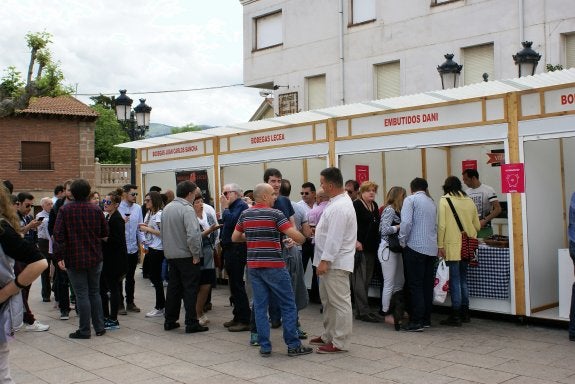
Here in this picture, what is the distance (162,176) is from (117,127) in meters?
51.6

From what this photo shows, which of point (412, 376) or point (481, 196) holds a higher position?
point (481, 196)

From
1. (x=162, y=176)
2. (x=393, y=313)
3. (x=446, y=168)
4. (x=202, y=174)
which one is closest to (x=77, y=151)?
(x=162, y=176)

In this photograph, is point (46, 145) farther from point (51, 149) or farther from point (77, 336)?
point (77, 336)

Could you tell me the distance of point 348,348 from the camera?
6812mm

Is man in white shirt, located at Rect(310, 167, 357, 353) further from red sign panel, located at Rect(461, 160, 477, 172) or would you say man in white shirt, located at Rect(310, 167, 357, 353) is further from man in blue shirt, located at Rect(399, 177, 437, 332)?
red sign panel, located at Rect(461, 160, 477, 172)

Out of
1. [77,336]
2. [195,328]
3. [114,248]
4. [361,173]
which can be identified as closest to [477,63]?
[361,173]

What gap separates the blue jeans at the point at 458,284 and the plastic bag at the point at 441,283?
6 centimetres

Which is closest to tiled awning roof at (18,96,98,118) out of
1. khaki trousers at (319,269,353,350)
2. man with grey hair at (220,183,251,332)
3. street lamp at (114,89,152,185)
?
street lamp at (114,89,152,185)

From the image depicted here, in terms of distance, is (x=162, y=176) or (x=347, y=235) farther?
(x=162, y=176)

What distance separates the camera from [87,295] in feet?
25.0

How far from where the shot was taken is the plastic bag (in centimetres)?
798

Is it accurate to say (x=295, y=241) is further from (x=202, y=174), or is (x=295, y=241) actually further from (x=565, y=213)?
(x=202, y=174)

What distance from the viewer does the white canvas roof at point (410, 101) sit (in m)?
7.40

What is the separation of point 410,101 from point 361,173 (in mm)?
2739
